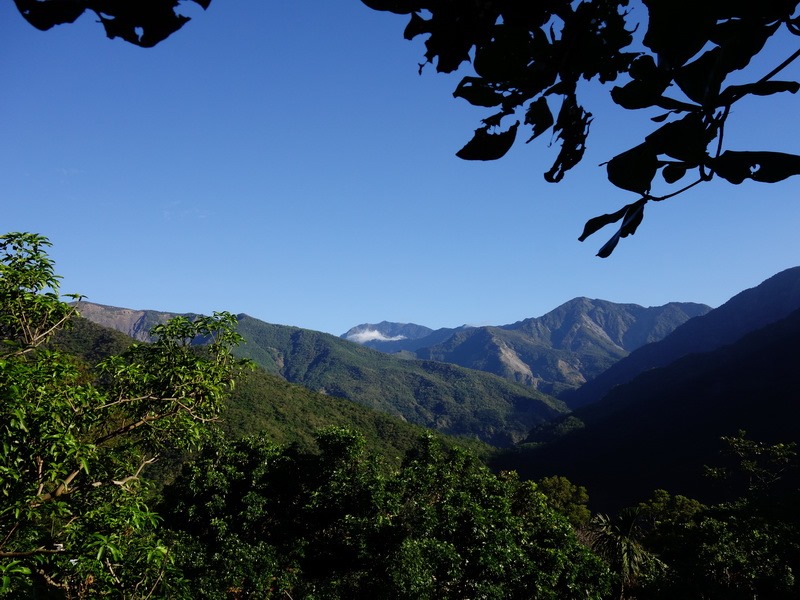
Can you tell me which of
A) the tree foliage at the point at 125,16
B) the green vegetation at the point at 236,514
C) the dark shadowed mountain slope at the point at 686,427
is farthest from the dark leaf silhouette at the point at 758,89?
the dark shadowed mountain slope at the point at 686,427

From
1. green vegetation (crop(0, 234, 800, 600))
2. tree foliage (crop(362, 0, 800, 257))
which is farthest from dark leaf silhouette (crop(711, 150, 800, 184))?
green vegetation (crop(0, 234, 800, 600))

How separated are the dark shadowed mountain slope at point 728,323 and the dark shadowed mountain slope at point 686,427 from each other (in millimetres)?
65158

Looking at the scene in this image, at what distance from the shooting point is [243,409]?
70.2 m

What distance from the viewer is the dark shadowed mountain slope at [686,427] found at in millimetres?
68750

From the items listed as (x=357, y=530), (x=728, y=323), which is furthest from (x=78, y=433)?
(x=728, y=323)

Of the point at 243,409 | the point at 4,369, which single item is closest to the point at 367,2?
the point at 4,369

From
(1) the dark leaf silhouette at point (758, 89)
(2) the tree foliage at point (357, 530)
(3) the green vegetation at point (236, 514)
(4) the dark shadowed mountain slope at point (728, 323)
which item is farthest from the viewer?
(4) the dark shadowed mountain slope at point (728, 323)

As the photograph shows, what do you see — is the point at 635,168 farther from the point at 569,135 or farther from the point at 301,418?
the point at 301,418

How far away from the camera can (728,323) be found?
168m

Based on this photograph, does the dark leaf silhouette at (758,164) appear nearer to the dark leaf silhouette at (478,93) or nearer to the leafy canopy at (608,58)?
the leafy canopy at (608,58)

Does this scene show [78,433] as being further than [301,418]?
No

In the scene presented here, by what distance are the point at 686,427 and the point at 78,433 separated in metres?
93.2

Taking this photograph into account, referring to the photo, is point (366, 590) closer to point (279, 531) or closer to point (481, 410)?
point (279, 531)

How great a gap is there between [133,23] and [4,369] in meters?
5.36
